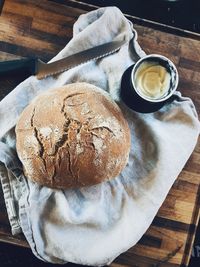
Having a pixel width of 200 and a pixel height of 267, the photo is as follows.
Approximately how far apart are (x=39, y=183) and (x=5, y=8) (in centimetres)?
39

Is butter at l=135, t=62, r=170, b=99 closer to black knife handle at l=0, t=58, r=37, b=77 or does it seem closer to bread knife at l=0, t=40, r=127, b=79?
bread knife at l=0, t=40, r=127, b=79

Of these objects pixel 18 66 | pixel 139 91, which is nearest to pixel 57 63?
pixel 18 66

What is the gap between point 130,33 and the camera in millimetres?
944

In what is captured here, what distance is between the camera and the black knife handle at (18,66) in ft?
3.03

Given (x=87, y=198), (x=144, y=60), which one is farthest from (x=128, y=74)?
(x=87, y=198)

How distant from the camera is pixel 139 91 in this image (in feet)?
2.77

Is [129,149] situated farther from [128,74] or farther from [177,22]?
[177,22]

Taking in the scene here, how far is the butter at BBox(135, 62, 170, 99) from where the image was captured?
33.5 inches

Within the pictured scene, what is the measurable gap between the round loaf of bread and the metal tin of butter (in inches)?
2.0

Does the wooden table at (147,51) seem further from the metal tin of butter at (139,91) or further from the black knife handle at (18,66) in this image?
the metal tin of butter at (139,91)

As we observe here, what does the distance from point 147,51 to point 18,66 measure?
0.28 m

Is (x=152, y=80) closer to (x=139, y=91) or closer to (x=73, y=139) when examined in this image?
(x=139, y=91)

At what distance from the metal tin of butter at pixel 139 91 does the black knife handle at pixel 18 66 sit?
0.61ft

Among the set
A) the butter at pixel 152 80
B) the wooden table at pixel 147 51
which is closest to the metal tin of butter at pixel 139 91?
the butter at pixel 152 80
